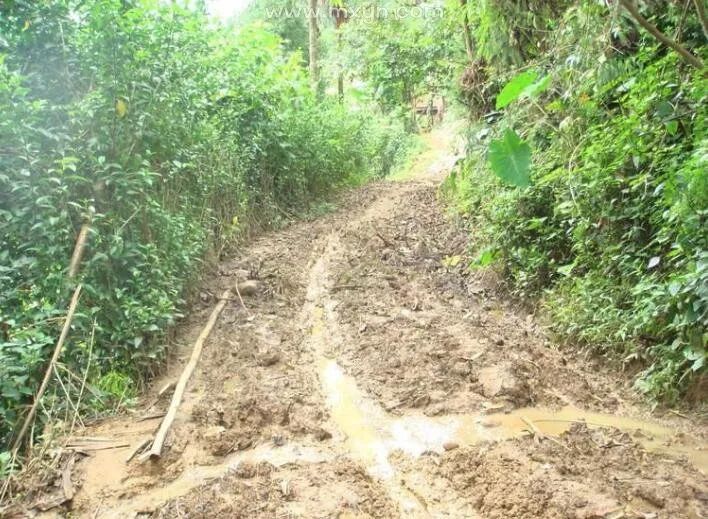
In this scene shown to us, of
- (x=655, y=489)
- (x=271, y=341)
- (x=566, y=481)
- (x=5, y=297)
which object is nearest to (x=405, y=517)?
(x=566, y=481)

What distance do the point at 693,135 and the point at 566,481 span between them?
2719mm

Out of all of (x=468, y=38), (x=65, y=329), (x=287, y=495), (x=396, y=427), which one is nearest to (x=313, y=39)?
(x=468, y=38)

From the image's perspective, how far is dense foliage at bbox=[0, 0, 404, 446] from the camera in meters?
4.01

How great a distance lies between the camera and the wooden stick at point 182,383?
364 centimetres

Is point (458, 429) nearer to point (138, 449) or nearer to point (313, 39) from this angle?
point (138, 449)

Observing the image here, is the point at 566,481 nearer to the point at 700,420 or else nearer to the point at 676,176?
the point at 700,420

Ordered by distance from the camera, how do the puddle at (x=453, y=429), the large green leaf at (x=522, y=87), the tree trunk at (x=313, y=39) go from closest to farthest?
the large green leaf at (x=522, y=87)
the puddle at (x=453, y=429)
the tree trunk at (x=313, y=39)

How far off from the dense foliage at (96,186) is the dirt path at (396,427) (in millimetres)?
552

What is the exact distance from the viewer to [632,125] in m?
4.49

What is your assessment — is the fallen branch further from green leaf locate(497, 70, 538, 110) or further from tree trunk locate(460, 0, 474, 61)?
tree trunk locate(460, 0, 474, 61)

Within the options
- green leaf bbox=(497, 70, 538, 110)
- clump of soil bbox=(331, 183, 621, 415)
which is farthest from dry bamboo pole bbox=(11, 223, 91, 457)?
green leaf bbox=(497, 70, 538, 110)

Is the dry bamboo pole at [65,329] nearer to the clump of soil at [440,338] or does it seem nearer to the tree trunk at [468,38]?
the clump of soil at [440,338]

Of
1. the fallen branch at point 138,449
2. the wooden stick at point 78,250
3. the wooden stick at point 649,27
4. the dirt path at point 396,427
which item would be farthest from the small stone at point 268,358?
the wooden stick at point 649,27

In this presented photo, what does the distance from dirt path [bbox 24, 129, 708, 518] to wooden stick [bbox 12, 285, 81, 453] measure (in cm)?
44
